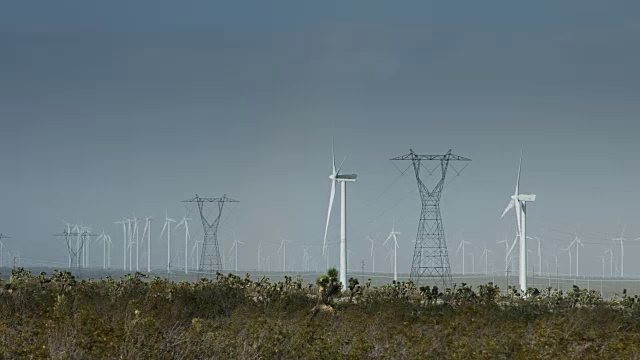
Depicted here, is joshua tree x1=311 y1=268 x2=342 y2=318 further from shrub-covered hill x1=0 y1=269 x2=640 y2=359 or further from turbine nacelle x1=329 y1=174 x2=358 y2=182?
turbine nacelle x1=329 y1=174 x2=358 y2=182

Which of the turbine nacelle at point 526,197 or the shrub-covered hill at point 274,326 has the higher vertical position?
the turbine nacelle at point 526,197

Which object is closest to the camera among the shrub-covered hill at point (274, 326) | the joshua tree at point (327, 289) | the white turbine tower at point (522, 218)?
the shrub-covered hill at point (274, 326)

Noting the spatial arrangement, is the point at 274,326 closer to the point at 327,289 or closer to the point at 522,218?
the point at 327,289

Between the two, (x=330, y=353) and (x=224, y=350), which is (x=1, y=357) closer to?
(x=224, y=350)

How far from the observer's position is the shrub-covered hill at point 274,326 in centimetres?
2366

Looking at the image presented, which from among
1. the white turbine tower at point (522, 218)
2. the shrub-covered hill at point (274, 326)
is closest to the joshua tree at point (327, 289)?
the shrub-covered hill at point (274, 326)

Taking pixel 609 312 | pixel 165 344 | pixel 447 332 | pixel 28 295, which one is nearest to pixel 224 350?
pixel 165 344

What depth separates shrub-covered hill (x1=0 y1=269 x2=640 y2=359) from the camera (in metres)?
23.7

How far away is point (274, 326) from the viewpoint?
28.4 metres

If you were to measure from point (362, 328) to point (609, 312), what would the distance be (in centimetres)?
1798

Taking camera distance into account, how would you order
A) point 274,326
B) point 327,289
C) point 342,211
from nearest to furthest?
1. point 274,326
2. point 327,289
3. point 342,211

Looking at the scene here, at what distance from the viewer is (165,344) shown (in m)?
23.7

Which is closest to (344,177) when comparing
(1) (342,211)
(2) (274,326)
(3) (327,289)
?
(1) (342,211)

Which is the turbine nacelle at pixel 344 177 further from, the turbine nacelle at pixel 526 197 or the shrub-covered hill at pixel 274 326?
the shrub-covered hill at pixel 274 326
